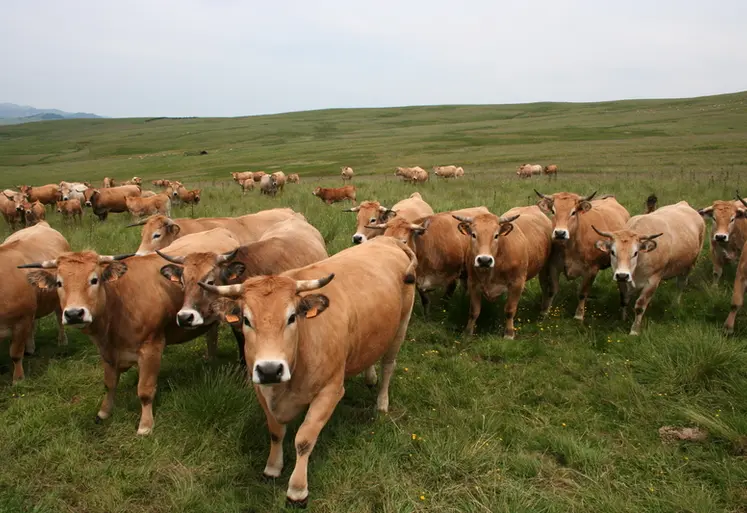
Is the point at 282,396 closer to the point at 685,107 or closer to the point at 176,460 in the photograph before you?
the point at 176,460

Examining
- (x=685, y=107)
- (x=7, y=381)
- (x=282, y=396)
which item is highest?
(x=685, y=107)

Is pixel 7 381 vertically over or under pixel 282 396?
under

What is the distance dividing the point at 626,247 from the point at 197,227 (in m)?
7.77

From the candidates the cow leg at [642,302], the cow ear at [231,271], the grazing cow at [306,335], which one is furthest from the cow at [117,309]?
the cow leg at [642,302]

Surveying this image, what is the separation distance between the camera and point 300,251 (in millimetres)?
7527

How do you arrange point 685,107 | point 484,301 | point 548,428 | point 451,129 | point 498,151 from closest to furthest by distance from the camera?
point 548,428, point 484,301, point 498,151, point 451,129, point 685,107

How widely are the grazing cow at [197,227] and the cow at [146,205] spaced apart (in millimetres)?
10846

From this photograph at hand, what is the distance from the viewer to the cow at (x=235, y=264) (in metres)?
5.61

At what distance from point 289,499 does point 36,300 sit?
484cm

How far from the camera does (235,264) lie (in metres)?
6.06

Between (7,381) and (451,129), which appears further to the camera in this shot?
(451,129)

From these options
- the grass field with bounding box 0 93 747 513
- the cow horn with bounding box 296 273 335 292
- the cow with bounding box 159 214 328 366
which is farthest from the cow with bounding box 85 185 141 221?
the cow horn with bounding box 296 273 335 292

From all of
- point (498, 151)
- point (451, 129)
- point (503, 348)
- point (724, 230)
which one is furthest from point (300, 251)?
point (451, 129)

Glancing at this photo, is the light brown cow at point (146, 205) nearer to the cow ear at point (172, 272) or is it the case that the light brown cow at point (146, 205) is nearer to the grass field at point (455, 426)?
the grass field at point (455, 426)
